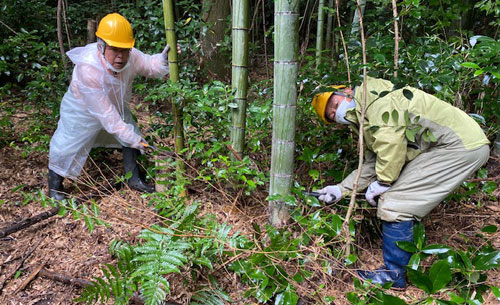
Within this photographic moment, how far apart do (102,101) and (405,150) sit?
2402 millimetres

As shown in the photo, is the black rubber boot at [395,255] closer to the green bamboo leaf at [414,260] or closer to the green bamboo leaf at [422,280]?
the green bamboo leaf at [414,260]

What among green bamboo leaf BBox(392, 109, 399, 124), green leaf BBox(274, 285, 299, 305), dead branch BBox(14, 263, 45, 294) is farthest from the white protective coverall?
green bamboo leaf BBox(392, 109, 399, 124)

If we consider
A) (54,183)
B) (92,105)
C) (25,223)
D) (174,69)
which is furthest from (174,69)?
(25,223)

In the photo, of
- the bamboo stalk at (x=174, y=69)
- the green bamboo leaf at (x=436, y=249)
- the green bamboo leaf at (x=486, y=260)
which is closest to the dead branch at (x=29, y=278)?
the bamboo stalk at (x=174, y=69)

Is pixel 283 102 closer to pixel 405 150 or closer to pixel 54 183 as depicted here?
pixel 405 150

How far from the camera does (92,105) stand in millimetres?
2963

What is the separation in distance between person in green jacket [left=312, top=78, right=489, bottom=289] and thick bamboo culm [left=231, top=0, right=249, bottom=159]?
53cm

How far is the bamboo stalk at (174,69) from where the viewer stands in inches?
96.1

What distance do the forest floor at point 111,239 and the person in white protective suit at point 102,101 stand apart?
1.20 ft

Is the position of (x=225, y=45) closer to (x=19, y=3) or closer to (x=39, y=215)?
(x=39, y=215)

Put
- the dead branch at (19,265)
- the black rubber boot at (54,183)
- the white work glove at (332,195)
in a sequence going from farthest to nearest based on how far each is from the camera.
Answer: the black rubber boot at (54,183)
the white work glove at (332,195)
the dead branch at (19,265)

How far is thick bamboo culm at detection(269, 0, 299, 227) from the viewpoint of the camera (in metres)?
1.92

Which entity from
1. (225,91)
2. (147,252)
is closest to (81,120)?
(225,91)

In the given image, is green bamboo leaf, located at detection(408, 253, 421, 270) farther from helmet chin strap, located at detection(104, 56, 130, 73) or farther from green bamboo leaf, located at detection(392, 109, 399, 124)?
helmet chin strap, located at detection(104, 56, 130, 73)
